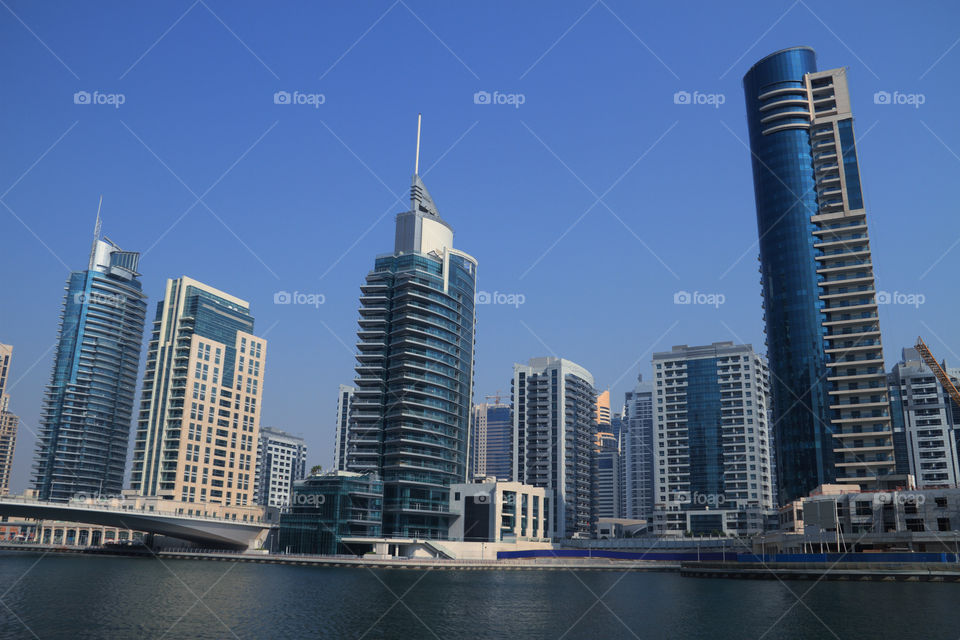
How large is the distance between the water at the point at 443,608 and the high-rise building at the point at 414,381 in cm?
6117

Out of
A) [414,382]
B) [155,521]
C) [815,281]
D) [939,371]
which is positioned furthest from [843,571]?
[155,521]

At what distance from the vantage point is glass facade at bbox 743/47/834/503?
161375mm

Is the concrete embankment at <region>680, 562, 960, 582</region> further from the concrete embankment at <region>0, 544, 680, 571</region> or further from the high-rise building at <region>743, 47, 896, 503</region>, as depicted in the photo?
the high-rise building at <region>743, 47, 896, 503</region>

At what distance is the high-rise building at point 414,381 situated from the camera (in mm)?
166125

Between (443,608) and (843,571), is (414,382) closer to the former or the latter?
(843,571)

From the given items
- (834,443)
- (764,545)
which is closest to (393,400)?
(764,545)

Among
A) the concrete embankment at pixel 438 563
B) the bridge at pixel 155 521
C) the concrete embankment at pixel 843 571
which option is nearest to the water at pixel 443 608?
the concrete embankment at pixel 843 571

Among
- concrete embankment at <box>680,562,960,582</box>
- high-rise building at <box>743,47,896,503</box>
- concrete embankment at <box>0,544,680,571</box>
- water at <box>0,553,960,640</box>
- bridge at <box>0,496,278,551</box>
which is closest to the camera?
water at <box>0,553,960,640</box>

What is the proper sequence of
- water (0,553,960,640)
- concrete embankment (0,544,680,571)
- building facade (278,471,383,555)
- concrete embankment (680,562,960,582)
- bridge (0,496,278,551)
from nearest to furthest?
water (0,553,960,640) < concrete embankment (680,562,960,582) < concrete embankment (0,544,680,571) < bridge (0,496,278,551) < building facade (278,471,383,555)

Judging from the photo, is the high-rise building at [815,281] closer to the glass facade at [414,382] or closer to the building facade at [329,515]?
the glass facade at [414,382]

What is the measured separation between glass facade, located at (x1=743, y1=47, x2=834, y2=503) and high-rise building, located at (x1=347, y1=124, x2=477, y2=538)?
68.8 m

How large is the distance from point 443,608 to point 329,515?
8689 cm

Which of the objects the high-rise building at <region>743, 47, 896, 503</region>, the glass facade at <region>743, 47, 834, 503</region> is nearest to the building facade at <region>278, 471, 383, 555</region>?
the glass facade at <region>743, 47, 834, 503</region>

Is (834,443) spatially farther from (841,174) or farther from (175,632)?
(175,632)
